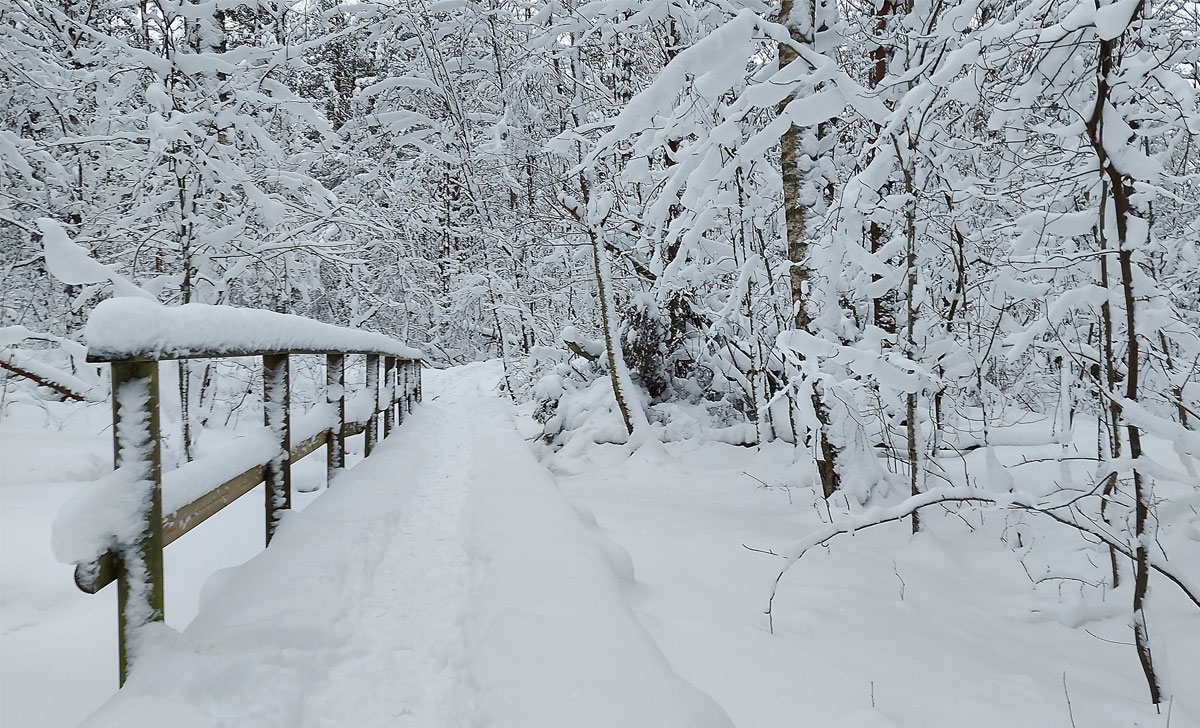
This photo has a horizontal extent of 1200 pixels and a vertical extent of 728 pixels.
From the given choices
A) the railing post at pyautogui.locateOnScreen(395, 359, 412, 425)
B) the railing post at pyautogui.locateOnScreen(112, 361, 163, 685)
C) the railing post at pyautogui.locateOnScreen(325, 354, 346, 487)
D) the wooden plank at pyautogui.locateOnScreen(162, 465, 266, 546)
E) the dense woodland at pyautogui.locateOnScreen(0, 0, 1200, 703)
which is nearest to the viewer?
the railing post at pyautogui.locateOnScreen(112, 361, 163, 685)

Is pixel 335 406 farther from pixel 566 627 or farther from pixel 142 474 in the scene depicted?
pixel 566 627

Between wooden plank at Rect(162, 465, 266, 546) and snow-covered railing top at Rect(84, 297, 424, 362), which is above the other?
snow-covered railing top at Rect(84, 297, 424, 362)

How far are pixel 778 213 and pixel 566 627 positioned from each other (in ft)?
14.7

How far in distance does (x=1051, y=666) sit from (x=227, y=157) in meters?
6.28

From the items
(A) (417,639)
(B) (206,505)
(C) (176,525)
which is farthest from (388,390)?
(C) (176,525)

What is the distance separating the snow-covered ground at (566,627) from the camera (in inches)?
64.9

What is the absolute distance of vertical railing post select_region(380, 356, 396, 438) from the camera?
6.66 m

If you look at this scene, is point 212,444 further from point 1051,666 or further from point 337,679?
point 1051,666

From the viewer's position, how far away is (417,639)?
2139 mm

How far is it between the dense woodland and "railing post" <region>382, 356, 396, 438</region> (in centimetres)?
94

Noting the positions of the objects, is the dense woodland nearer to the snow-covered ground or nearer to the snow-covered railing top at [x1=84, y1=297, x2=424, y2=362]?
the snow-covered ground

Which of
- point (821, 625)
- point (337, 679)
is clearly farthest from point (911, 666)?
point (337, 679)

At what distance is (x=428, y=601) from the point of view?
2.44 m

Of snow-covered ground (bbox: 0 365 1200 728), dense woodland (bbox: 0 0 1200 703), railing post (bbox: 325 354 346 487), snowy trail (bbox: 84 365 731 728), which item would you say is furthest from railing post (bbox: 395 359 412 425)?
snowy trail (bbox: 84 365 731 728)
